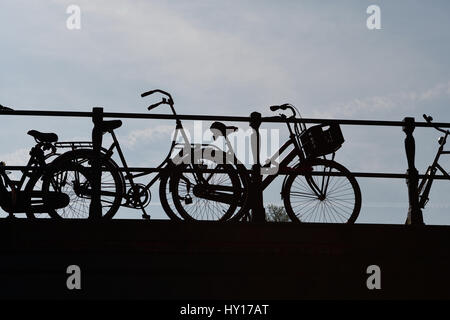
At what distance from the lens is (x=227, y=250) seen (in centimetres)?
596

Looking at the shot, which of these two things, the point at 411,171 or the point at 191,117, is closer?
the point at 191,117

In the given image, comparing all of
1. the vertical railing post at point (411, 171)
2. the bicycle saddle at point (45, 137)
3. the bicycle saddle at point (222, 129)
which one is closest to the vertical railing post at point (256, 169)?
the bicycle saddle at point (222, 129)

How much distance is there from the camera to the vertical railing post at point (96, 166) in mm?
6973

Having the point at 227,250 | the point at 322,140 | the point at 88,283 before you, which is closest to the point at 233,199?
the point at 322,140

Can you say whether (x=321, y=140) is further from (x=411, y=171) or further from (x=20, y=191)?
(x=20, y=191)

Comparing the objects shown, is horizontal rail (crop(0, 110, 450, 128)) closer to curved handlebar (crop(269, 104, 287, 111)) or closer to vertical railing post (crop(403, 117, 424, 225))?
vertical railing post (crop(403, 117, 424, 225))

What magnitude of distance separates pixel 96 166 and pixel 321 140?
227cm

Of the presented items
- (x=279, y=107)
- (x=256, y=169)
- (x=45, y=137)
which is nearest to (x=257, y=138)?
(x=256, y=169)

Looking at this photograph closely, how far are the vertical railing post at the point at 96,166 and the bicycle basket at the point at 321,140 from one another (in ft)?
6.80

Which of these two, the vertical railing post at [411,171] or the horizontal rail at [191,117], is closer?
the horizontal rail at [191,117]

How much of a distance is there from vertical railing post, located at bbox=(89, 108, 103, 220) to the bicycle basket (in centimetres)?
207

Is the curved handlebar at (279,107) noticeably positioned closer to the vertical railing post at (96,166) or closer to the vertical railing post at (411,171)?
the vertical railing post at (411,171)

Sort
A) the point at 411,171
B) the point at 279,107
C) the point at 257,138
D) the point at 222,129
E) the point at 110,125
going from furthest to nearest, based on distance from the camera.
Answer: the point at 279,107
the point at 222,129
the point at 110,125
the point at 411,171
the point at 257,138

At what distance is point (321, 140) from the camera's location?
7.57 meters
